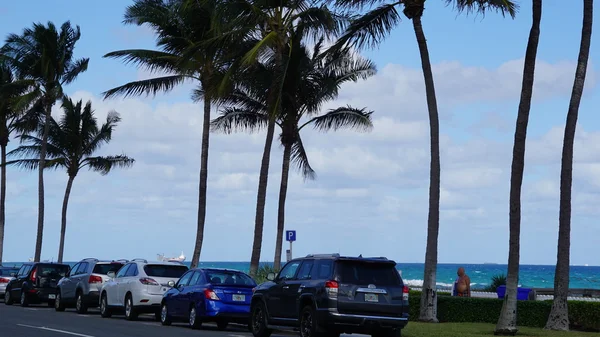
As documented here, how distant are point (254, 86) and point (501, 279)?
13.3m

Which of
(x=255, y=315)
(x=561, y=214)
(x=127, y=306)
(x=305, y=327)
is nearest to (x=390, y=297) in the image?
(x=305, y=327)

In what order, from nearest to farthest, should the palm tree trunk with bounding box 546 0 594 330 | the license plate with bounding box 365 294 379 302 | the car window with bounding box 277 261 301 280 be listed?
the license plate with bounding box 365 294 379 302, the car window with bounding box 277 261 301 280, the palm tree trunk with bounding box 546 0 594 330

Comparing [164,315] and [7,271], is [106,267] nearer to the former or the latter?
[164,315]

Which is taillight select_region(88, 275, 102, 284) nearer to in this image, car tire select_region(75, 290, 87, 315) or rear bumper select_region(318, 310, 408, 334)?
car tire select_region(75, 290, 87, 315)

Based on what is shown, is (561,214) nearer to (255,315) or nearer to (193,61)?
(255,315)

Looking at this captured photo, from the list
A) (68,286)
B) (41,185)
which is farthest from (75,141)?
(68,286)

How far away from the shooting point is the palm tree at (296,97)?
34.4 meters

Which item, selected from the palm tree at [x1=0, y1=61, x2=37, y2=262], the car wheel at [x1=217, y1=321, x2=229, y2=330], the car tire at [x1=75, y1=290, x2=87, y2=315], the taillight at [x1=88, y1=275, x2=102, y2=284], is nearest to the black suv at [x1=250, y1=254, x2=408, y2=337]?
the car wheel at [x1=217, y1=321, x2=229, y2=330]

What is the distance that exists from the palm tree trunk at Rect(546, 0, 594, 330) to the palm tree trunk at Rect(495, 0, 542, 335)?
1306 mm

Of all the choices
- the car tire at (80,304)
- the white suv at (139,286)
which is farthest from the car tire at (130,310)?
the car tire at (80,304)

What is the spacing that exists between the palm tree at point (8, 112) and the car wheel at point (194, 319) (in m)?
27.9

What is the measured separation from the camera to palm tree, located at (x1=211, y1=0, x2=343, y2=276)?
32656 mm

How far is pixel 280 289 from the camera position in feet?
68.4

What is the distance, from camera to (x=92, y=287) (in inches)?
1224
